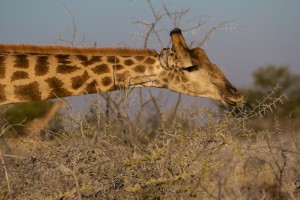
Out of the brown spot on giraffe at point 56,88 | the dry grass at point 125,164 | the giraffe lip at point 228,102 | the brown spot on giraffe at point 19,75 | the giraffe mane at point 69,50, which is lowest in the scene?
the dry grass at point 125,164

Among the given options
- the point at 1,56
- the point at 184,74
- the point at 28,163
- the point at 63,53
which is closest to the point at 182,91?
the point at 184,74

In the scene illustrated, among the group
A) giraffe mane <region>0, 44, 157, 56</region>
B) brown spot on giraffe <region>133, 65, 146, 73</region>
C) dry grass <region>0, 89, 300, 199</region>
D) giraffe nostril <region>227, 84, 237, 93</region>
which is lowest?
dry grass <region>0, 89, 300, 199</region>

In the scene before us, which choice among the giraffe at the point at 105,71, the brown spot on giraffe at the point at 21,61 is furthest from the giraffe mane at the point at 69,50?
the brown spot on giraffe at the point at 21,61

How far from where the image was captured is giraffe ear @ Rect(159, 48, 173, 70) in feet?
18.6

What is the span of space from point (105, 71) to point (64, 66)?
1.29ft

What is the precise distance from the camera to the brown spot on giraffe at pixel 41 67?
5.39 m

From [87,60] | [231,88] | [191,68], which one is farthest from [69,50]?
[231,88]

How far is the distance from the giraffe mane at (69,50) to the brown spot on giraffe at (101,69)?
152 mm

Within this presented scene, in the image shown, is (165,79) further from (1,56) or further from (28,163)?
(28,163)

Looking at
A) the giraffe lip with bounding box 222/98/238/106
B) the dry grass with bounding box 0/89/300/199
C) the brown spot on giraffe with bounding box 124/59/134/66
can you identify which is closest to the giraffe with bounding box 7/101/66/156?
the dry grass with bounding box 0/89/300/199

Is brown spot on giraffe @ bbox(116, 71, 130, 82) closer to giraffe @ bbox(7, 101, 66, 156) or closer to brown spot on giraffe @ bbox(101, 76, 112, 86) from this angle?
brown spot on giraffe @ bbox(101, 76, 112, 86)

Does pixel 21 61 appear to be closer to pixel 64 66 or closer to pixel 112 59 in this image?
pixel 64 66

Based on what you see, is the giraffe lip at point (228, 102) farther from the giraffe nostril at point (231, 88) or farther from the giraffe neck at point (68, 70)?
the giraffe neck at point (68, 70)

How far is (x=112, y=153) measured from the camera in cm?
385
